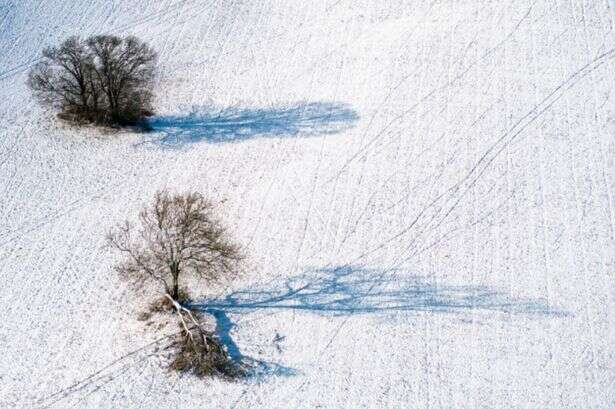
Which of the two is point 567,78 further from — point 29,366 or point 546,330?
point 29,366

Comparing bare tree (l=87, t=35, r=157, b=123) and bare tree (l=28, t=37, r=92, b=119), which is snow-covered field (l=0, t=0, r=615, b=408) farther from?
bare tree (l=87, t=35, r=157, b=123)

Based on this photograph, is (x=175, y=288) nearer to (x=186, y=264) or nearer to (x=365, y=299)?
(x=186, y=264)

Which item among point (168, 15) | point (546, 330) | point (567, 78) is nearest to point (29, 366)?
point (546, 330)

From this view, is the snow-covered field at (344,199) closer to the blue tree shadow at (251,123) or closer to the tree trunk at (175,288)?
the blue tree shadow at (251,123)

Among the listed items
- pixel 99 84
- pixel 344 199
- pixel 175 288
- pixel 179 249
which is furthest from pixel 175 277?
pixel 99 84

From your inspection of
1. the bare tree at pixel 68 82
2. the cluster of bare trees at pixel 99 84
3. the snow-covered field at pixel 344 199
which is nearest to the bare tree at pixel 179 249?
the snow-covered field at pixel 344 199
